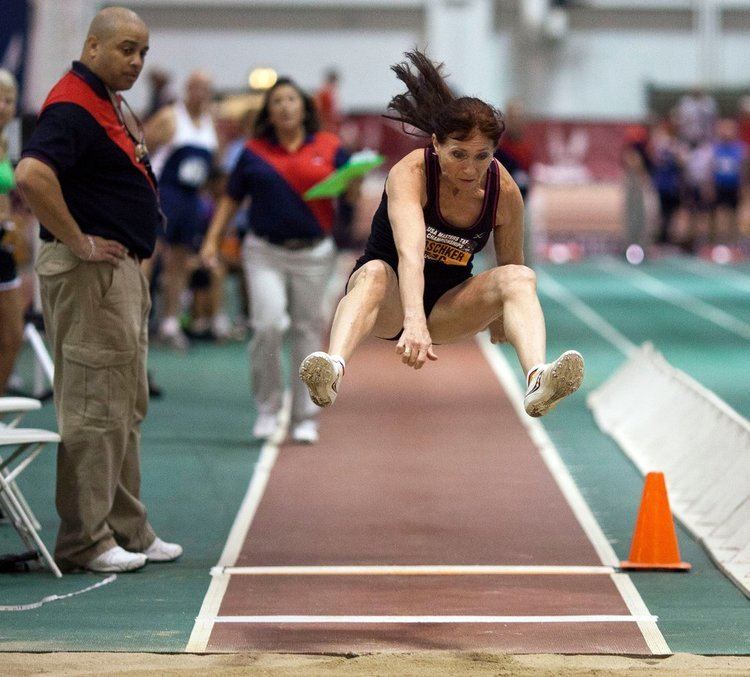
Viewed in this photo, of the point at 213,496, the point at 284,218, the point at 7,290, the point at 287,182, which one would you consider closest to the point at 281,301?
the point at 284,218

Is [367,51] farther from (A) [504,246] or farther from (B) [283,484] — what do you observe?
(A) [504,246]

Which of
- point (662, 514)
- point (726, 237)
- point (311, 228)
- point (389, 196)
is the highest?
point (389, 196)

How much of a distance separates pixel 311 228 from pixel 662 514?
159 inches

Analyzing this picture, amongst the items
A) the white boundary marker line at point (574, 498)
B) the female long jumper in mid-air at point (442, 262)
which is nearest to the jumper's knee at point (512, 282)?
the female long jumper in mid-air at point (442, 262)

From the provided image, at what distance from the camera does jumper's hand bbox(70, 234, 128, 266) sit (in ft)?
22.4

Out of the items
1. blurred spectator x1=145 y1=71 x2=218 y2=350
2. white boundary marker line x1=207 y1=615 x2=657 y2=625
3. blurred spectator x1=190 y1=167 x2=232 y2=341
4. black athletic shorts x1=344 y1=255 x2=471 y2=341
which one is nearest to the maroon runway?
white boundary marker line x1=207 y1=615 x2=657 y2=625

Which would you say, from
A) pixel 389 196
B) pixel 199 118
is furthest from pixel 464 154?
pixel 199 118

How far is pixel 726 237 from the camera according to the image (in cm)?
2919

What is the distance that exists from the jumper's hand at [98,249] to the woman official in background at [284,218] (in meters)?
3.41

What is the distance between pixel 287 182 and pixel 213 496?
2423 millimetres

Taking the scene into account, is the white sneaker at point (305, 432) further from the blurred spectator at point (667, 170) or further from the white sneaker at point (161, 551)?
the blurred spectator at point (667, 170)

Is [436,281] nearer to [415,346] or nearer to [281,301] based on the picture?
[415,346]

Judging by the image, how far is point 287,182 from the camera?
34.2ft

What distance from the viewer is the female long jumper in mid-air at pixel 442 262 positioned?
5.94 m
